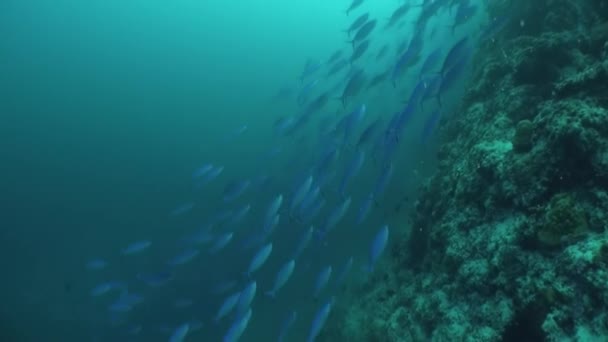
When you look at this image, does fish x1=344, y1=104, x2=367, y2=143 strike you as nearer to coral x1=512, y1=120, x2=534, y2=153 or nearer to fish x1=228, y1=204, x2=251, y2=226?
coral x1=512, y1=120, x2=534, y2=153

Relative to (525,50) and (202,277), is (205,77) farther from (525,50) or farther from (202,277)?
(525,50)

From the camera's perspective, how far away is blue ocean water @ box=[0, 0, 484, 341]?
39.1ft

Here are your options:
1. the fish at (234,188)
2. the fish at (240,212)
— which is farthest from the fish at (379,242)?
the fish at (240,212)

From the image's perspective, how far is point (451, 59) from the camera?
17.2ft

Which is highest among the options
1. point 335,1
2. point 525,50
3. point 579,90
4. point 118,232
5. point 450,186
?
point 335,1

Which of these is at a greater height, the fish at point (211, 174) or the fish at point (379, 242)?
the fish at point (211, 174)

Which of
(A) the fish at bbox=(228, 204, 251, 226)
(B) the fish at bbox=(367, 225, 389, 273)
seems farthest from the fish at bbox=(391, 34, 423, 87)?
(A) the fish at bbox=(228, 204, 251, 226)

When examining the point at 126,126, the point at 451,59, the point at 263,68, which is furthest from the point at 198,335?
the point at 263,68

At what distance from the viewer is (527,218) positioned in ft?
12.7

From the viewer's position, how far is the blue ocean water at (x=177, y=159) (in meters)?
11.9

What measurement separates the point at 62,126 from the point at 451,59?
35.6m

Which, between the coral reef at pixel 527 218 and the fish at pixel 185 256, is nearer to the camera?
the coral reef at pixel 527 218

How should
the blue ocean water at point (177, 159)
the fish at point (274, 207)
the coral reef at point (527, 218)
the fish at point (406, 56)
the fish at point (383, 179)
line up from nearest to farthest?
1. the coral reef at point (527, 218)
2. the fish at point (383, 179)
3. the fish at point (274, 207)
4. the fish at point (406, 56)
5. the blue ocean water at point (177, 159)

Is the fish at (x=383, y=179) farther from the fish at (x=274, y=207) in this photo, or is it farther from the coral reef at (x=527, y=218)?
the fish at (x=274, y=207)
